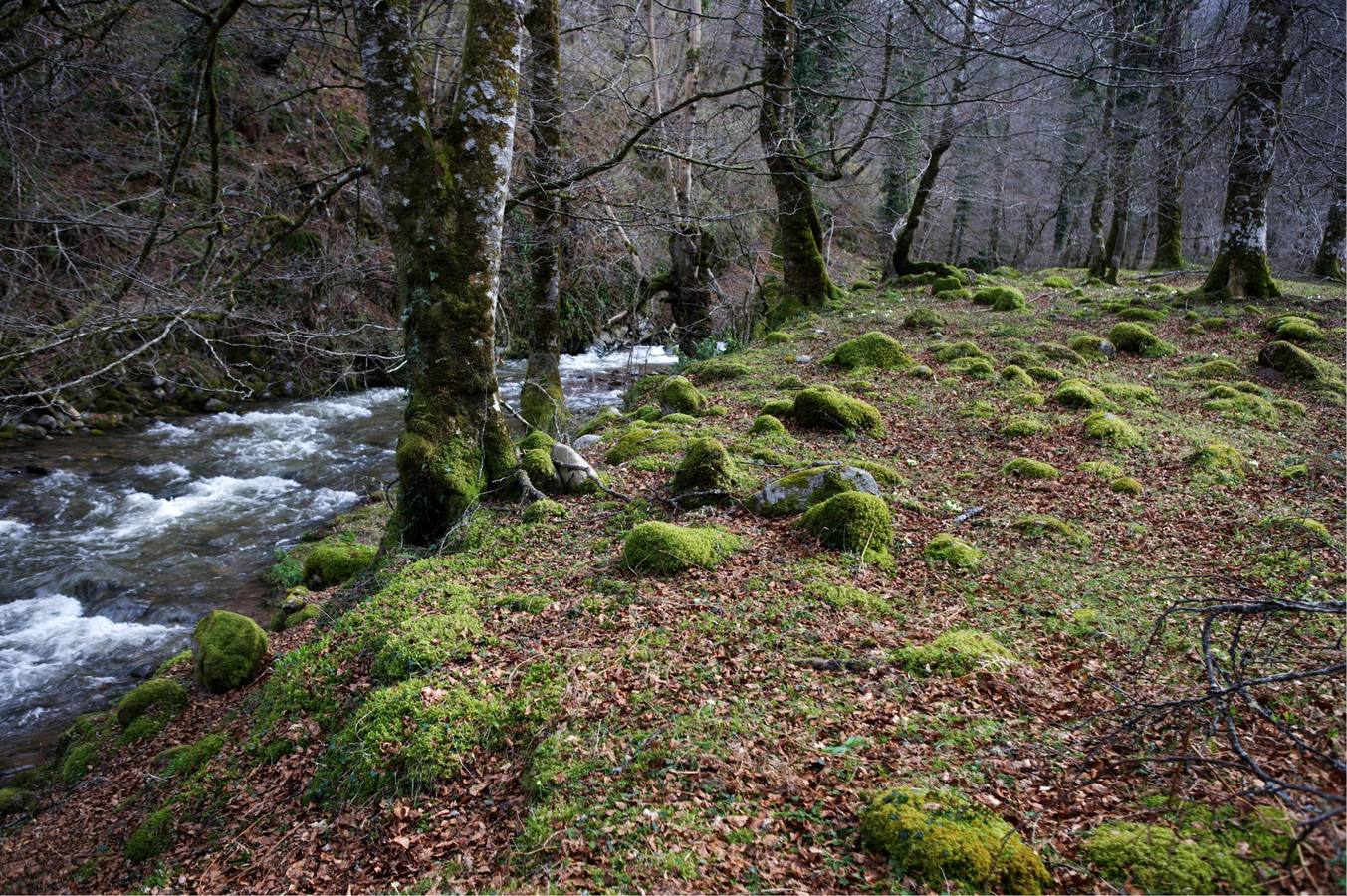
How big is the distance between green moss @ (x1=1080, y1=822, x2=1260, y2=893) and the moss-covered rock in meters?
9.06

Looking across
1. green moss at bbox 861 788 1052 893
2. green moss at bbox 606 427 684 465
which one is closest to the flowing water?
green moss at bbox 606 427 684 465

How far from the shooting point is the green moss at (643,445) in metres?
7.35

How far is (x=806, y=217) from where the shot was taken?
1398cm

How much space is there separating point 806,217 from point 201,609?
11723 mm

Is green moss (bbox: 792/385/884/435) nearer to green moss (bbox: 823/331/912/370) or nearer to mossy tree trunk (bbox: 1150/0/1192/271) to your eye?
green moss (bbox: 823/331/912/370)

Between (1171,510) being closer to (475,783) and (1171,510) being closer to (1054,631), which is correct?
(1054,631)

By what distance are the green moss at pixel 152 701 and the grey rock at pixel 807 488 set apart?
4.67 metres

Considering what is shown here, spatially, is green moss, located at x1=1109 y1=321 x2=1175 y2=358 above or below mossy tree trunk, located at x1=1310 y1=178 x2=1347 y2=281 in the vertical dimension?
below

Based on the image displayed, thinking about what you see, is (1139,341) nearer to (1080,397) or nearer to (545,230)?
(1080,397)

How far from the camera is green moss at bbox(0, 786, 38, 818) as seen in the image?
4766mm

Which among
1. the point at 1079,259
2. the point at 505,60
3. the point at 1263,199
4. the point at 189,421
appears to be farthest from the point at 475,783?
the point at 1079,259

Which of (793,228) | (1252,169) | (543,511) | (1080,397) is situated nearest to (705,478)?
(543,511)

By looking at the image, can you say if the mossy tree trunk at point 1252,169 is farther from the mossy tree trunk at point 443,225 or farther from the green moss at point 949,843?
the green moss at point 949,843

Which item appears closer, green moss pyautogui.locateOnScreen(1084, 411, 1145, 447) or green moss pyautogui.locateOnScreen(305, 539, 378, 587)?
green moss pyautogui.locateOnScreen(1084, 411, 1145, 447)
